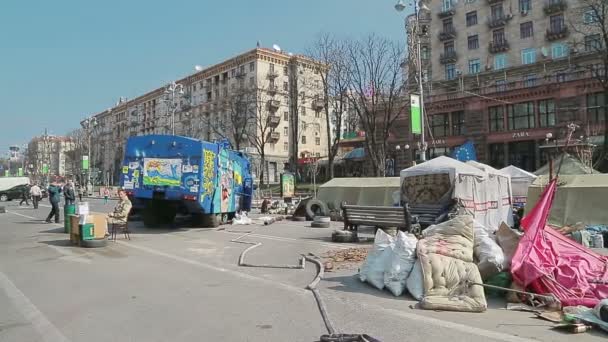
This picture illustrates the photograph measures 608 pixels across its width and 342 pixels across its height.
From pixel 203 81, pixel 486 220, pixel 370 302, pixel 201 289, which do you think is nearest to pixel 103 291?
pixel 201 289

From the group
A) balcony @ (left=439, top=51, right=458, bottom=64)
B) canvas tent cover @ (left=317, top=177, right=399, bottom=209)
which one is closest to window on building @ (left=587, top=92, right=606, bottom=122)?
balcony @ (left=439, top=51, right=458, bottom=64)

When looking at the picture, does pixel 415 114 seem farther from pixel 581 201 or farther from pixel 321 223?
pixel 581 201

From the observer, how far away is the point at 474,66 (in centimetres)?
5962

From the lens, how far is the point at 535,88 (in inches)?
1807

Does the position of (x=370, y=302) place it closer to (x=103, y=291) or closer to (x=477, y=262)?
(x=477, y=262)

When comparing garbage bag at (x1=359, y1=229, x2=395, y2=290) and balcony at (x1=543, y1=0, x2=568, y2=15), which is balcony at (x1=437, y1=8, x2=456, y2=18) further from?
garbage bag at (x1=359, y1=229, x2=395, y2=290)

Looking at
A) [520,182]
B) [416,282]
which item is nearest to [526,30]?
[520,182]

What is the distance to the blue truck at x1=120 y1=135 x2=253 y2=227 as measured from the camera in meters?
15.7

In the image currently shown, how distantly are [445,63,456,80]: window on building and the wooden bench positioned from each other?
5246 centimetres

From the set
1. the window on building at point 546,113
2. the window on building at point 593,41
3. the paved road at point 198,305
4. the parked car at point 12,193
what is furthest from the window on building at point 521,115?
the parked car at point 12,193

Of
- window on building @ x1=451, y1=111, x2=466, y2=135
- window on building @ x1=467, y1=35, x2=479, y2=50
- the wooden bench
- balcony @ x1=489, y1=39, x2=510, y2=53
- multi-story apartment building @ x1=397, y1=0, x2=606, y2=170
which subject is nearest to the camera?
the wooden bench

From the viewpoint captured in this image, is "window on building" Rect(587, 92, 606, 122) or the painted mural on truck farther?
"window on building" Rect(587, 92, 606, 122)

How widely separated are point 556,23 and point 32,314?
59.1 m

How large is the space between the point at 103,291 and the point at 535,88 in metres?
47.4
